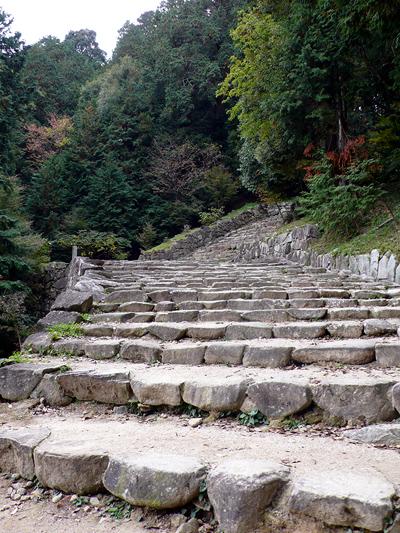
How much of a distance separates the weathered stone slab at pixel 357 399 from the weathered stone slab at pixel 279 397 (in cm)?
7

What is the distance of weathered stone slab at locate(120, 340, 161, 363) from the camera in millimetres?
3283

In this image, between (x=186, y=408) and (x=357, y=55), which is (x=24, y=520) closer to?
(x=186, y=408)

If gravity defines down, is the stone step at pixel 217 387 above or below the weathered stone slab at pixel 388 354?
below

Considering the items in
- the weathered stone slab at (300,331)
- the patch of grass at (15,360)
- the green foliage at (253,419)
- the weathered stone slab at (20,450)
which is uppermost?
the weathered stone slab at (300,331)

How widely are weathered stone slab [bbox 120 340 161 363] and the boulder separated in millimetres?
1316

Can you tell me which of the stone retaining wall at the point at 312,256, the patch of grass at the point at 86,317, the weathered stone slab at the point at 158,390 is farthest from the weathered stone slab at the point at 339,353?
the stone retaining wall at the point at 312,256

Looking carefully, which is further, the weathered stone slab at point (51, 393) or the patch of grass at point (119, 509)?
the weathered stone slab at point (51, 393)

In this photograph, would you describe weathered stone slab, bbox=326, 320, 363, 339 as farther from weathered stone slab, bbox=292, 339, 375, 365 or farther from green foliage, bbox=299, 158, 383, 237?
green foliage, bbox=299, 158, 383, 237

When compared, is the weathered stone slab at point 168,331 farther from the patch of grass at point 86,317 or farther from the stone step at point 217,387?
the patch of grass at point 86,317

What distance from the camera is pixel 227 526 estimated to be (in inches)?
59.0

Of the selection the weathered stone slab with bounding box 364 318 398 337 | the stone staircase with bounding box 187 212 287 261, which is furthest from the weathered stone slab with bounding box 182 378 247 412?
the stone staircase with bounding box 187 212 287 261

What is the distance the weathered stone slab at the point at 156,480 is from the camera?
1.65 meters

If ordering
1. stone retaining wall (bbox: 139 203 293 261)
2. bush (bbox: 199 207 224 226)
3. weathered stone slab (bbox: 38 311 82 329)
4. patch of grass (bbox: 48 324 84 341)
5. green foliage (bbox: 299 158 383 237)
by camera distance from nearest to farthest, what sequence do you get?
patch of grass (bbox: 48 324 84 341), weathered stone slab (bbox: 38 311 82 329), green foliage (bbox: 299 158 383 237), stone retaining wall (bbox: 139 203 293 261), bush (bbox: 199 207 224 226)

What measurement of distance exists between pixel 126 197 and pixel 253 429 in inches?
755
